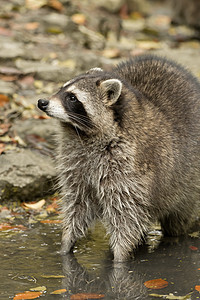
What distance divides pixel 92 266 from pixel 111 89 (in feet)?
4.88

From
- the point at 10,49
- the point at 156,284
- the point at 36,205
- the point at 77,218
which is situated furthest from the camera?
the point at 10,49

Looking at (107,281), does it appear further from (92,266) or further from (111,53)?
(111,53)

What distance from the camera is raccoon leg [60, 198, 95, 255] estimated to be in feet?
16.6

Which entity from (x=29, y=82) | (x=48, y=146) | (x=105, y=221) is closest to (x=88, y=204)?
(x=105, y=221)

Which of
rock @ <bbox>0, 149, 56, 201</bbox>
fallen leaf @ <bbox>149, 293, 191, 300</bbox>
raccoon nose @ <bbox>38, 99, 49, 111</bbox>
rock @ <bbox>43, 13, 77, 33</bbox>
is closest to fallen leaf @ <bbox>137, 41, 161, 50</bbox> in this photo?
rock @ <bbox>43, 13, 77, 33</bbox>

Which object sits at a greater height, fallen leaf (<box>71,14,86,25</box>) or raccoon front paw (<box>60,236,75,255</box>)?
fallen leaf (<box>71,14,86,25</box>)

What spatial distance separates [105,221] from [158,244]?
0.60 metres

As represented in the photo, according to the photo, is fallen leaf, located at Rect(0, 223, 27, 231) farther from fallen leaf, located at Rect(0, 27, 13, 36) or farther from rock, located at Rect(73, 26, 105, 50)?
rock, located at Rect(73, 26, 105, 50)

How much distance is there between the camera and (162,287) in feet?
13.1

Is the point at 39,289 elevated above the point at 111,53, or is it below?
below

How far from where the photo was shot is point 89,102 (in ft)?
15.4

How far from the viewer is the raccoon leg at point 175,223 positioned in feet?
17.7

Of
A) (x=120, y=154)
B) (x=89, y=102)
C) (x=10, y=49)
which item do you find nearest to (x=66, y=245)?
(x=120, y=154)

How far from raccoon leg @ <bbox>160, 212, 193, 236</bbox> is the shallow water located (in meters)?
0.11
